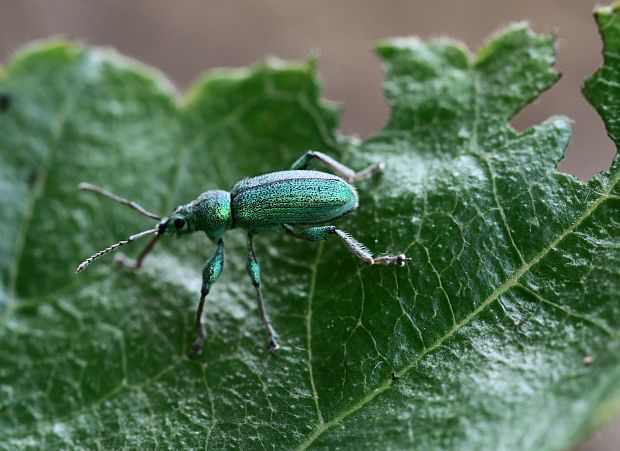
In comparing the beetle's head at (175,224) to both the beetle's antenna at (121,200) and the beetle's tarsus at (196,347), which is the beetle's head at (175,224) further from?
the beetle's tarsus at (196,347)

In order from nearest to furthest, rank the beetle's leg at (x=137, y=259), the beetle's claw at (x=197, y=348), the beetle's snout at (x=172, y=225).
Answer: the beetle's claw at (x=197, y=348) → the beetle's snout at (x=172, y=225) → the beetle's leg at (x=137, y=259)

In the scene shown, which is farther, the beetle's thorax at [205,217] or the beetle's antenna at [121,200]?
the beetle's antenna at [121,200]

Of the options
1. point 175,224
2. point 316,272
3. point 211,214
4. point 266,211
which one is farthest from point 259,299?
point 175,224

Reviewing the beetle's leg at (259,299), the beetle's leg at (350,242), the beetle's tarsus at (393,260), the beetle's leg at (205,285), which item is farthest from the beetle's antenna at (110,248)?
the beetle's tarsus at (393,260)

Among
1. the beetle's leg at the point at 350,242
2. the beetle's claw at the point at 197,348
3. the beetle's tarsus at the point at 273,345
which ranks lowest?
the beetle's tarsus at the point at 273,345

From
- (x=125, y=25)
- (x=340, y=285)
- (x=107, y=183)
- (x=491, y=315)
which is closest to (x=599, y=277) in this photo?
(x=491, y=315)

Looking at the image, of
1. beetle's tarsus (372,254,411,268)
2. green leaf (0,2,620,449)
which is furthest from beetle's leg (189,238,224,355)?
beetle's tarsus (372,254,411,268)
